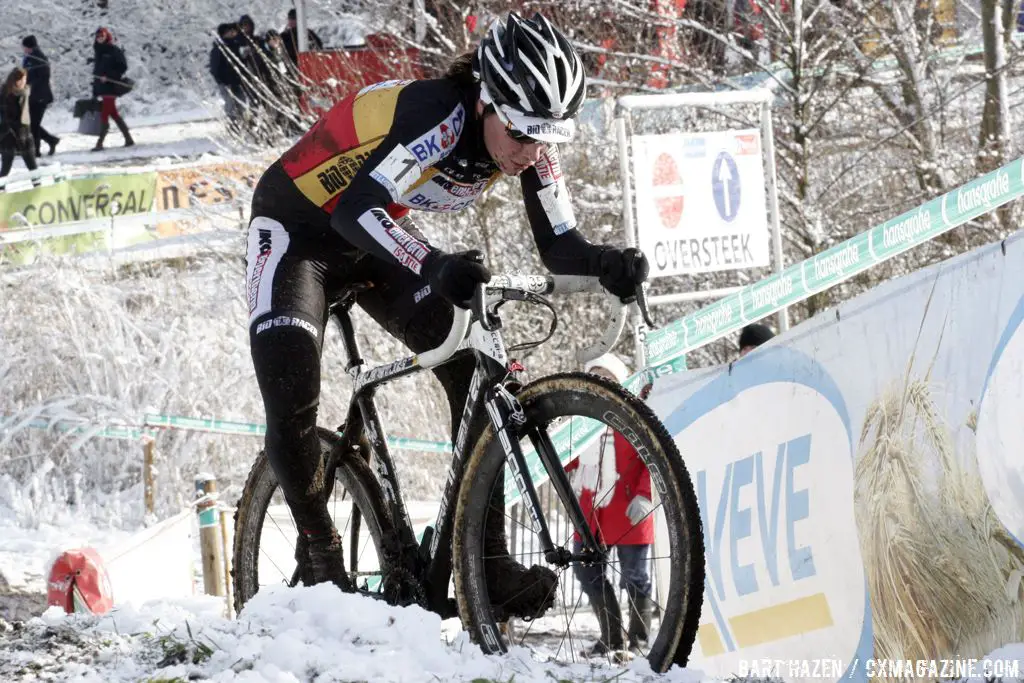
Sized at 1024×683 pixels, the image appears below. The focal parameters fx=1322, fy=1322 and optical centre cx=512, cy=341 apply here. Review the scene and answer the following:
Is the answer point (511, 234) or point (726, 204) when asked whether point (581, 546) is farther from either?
point (511, 234)

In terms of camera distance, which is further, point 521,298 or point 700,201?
point 700,201

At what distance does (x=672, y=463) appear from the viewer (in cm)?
312

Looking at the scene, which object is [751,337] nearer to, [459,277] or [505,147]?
[505,147]

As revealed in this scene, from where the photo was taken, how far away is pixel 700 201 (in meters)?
9.04

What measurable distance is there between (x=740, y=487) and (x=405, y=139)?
1.87 meters

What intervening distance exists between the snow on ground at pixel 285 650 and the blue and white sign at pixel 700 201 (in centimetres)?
554

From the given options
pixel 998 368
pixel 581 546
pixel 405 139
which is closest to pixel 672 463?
pixel 581 546

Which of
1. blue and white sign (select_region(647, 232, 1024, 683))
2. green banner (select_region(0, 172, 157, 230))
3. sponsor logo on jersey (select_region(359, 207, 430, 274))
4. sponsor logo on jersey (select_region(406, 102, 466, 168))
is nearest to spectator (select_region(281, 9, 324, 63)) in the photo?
green banner (select_region(0, 172, 157, 230))

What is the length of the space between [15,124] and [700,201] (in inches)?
741

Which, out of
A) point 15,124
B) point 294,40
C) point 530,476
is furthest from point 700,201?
point 15,124

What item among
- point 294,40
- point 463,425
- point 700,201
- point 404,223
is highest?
point 294,40

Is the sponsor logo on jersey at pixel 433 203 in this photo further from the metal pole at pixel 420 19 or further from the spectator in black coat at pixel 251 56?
the spectator in black coat at pixel 251 56

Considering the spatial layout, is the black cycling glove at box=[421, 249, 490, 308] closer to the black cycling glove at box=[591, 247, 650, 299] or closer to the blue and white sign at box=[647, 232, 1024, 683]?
the black cycling glove at box=[591, 247, 650, 299]

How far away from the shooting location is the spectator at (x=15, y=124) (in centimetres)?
2383
